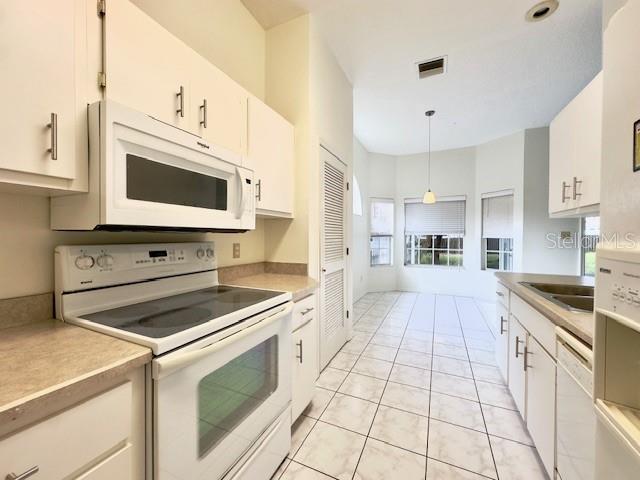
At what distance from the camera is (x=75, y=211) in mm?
1000

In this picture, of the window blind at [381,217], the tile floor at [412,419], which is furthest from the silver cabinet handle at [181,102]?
the window blind at [381,217]

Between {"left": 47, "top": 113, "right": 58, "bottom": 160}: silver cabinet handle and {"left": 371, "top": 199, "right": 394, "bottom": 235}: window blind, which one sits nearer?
{"left": 47, "top": 113, "right": 58, "bottom": 160}: silver cabinet handle

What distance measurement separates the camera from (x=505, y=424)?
5.78 ft

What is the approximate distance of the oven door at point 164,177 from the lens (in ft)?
3.07

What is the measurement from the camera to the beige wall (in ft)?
5.23

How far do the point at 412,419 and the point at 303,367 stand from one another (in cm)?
82

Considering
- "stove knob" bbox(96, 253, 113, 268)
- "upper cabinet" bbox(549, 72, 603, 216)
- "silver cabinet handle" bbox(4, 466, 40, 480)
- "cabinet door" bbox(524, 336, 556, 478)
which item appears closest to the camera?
"silver cabinet handle" bbox(4, 466, 40, 480)

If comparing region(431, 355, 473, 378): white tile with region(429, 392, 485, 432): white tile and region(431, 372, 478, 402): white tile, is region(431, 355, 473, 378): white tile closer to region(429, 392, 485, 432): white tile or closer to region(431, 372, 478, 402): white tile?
region(431, 372, 478, 402): white tile

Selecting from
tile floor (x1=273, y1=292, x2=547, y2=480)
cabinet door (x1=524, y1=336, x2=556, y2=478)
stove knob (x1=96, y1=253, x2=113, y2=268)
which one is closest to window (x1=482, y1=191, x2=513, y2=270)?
tile floor (x1=273, y1=292, x2=547, y2=480)

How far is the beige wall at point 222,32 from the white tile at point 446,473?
276cm

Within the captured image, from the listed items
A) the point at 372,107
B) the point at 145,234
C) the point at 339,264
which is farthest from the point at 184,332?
the point at 372,107

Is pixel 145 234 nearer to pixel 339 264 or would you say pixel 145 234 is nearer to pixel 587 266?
pixel 339 264

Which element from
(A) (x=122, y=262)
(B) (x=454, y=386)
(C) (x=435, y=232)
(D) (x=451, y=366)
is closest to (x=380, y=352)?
(D) (x=451, y=366)

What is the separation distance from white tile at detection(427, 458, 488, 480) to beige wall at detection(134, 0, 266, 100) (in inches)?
109
